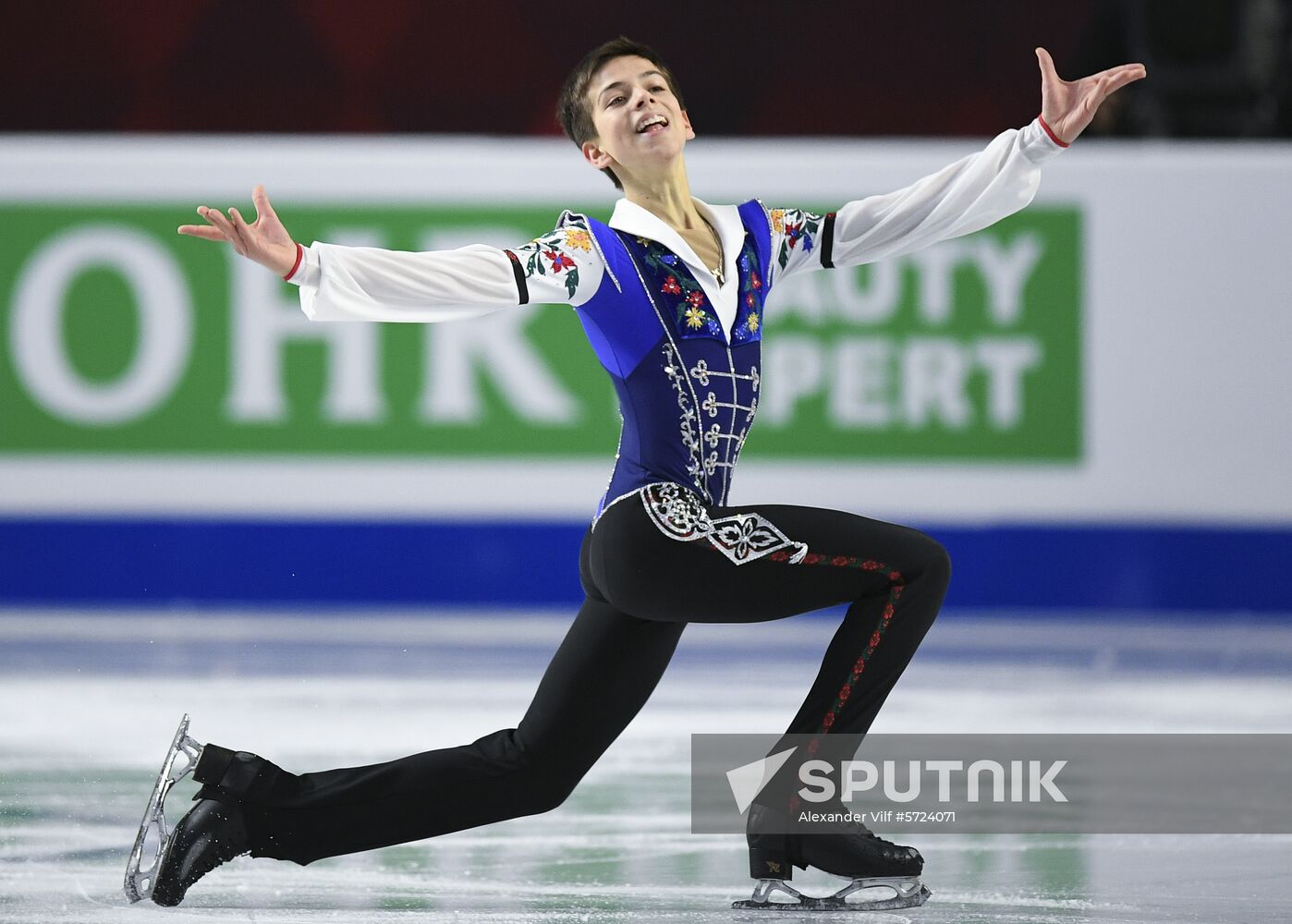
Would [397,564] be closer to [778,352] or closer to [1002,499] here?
[778,352]

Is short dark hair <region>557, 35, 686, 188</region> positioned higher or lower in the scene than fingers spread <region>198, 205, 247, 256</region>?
higher

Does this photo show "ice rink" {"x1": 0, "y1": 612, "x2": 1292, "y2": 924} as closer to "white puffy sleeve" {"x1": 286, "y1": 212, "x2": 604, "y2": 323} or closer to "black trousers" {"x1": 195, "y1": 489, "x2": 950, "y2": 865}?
"black trousers" {"x1": 195, "y1": 489, "x2": 950, "y2": 865}

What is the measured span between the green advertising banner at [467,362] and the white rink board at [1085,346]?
0.27 ft

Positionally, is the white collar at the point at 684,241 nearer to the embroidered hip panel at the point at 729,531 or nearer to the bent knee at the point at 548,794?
the embroidered hip panel at the point at 729,531

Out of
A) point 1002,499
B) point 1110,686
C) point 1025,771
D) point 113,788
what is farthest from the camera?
point 1002,499

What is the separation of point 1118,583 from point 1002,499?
0.51 metres

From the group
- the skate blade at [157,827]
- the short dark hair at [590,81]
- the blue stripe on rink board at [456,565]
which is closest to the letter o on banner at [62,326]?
the blue stripe on rink board at [456,565]

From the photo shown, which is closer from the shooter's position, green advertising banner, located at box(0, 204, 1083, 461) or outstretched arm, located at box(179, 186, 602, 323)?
outstretched arm, located at box(179, 186, 602, 323)

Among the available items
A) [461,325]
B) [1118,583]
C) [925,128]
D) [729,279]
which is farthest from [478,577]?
[729,279]

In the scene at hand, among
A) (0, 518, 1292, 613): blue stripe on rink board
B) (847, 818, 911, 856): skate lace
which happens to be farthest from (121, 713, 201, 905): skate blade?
(0, 518, 1292, 613): blue stripe on rink board

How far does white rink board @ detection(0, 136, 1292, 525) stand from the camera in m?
5.93

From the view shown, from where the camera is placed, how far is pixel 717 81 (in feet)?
23.5

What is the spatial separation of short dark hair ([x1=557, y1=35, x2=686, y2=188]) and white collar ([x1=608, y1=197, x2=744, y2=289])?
0.13 meters

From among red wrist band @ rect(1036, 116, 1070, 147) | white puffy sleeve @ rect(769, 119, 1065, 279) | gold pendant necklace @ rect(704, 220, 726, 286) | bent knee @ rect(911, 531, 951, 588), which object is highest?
red wrist band @ rect(1036, 116, 1070, 147)
